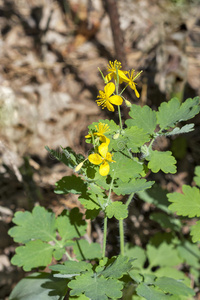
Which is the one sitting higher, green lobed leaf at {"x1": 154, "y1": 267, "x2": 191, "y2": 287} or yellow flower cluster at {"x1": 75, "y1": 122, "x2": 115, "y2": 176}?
yellow flower cluster at {"x1": 75, "y1": 122, "x2": 115, "y2": 176}

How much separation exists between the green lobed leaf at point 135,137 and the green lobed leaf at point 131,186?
12 centimetres

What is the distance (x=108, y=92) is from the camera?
1152 millimetres

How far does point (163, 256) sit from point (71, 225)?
2.27 feet

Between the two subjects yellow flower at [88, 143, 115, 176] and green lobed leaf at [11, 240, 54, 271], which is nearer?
yellow flower at [88, 143, 115, 176]

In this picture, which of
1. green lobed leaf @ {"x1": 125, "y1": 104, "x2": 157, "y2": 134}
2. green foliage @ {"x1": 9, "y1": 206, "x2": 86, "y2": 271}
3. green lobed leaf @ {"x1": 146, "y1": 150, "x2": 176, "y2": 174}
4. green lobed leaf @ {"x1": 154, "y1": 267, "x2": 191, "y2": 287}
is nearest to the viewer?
green lobed leaf @ {"x1": 146, "y1": 150, "x2": 176, "y2": 174}

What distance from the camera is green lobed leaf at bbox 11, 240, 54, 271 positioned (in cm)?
137

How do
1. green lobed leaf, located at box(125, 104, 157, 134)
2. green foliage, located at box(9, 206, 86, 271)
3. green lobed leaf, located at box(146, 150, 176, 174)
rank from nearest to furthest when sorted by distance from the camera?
green lobed leaf, located at box(146, 150, 176, 174)
green lobed leaf, located at box(125, 104, 157, 134)
green foliage, located at box(9, 206, 86, 271)

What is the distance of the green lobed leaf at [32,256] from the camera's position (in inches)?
53.9

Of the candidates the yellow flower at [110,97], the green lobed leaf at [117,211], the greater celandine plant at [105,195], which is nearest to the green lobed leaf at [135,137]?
the greater celandine plant at [105,195]

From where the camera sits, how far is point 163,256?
1.89 metres

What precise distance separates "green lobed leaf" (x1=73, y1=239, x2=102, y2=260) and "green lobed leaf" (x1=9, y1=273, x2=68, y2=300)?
0.12m

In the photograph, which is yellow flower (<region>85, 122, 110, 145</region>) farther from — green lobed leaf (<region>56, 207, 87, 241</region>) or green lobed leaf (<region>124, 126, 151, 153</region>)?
green lobed leaf (<region>56, 207, 87, 241</region>)

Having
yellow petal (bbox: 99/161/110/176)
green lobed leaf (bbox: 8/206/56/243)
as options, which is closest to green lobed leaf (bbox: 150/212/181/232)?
green lobed leaf (bbox: 8/206/56/243)

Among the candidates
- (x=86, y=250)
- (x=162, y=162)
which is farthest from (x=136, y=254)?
(x=162, y=162)
